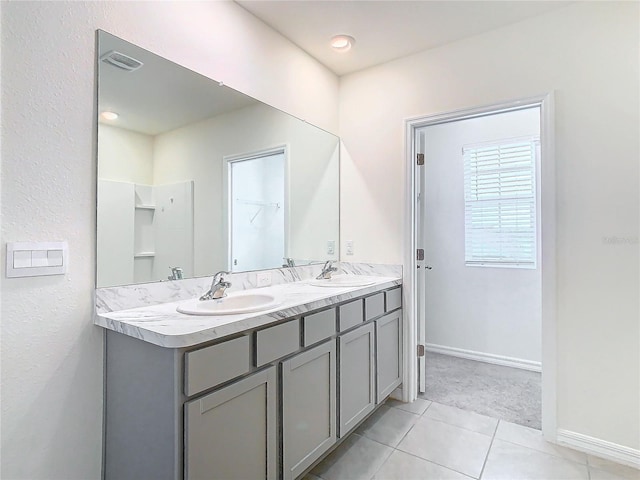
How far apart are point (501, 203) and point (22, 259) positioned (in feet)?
11.3

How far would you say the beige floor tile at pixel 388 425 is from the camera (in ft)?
6.92

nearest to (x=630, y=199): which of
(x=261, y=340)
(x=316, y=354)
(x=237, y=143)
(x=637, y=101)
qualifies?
(x=637, y=101)

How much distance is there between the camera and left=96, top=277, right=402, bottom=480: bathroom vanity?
1.16 m

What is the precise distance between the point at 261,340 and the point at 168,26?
59.1 inches

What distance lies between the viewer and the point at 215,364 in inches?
48.3

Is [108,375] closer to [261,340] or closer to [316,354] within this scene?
[261,340]

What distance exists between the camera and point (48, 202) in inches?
50.9

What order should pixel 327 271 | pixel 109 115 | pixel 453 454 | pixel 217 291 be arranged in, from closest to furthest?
pixel 109 115
pixel 217 291
pixel 453 454
pixel 327 271

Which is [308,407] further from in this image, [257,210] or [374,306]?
[257,210]

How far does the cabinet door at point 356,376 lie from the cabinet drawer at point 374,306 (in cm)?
7

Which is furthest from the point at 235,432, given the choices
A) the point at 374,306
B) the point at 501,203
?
the point at 501,203

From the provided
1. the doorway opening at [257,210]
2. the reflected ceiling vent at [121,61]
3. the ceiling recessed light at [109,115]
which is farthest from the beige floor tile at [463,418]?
the reflected ceiling vent at [121,61]

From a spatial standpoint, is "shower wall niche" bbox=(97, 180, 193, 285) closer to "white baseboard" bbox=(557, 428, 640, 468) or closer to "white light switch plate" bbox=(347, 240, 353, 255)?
"white light switch plate" bbox=(347, 240, 353, 255)

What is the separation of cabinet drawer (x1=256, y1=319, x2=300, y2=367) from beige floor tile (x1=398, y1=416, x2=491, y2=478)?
101cm
